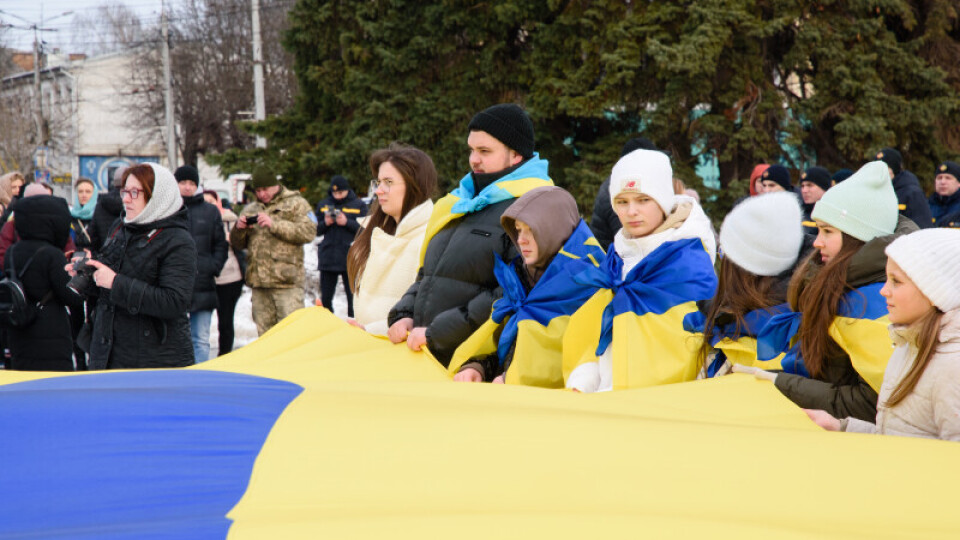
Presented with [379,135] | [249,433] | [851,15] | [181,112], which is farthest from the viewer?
[181,112]

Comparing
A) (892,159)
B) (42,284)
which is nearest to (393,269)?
(42,284)

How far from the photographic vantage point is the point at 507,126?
515cm

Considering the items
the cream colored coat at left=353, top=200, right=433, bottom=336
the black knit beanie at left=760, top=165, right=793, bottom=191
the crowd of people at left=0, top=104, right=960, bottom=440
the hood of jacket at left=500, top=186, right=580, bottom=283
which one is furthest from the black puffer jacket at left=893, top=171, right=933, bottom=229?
the hood of jacket at left=500, top=186, right=580, bottom=283

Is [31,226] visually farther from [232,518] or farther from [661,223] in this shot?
[232,518]

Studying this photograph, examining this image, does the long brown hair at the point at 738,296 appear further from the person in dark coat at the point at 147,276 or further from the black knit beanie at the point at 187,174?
the black knit beanie at the point at 187,174

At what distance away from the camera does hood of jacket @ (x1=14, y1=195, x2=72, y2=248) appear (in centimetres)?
727

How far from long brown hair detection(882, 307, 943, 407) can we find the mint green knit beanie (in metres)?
0.60

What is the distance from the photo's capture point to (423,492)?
260 centimetres

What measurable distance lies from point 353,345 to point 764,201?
7.49ft

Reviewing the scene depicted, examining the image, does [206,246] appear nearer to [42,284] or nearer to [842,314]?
[42,284]

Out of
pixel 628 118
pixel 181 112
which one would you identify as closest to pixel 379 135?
pixel 628 118

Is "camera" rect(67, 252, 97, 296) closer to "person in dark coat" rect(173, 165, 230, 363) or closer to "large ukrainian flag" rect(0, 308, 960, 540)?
"large ukrainian flag" rect(0, 308, 960, 540)

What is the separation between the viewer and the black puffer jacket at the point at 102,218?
9766mm

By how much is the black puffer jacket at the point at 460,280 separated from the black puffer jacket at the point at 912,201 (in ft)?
21.2
